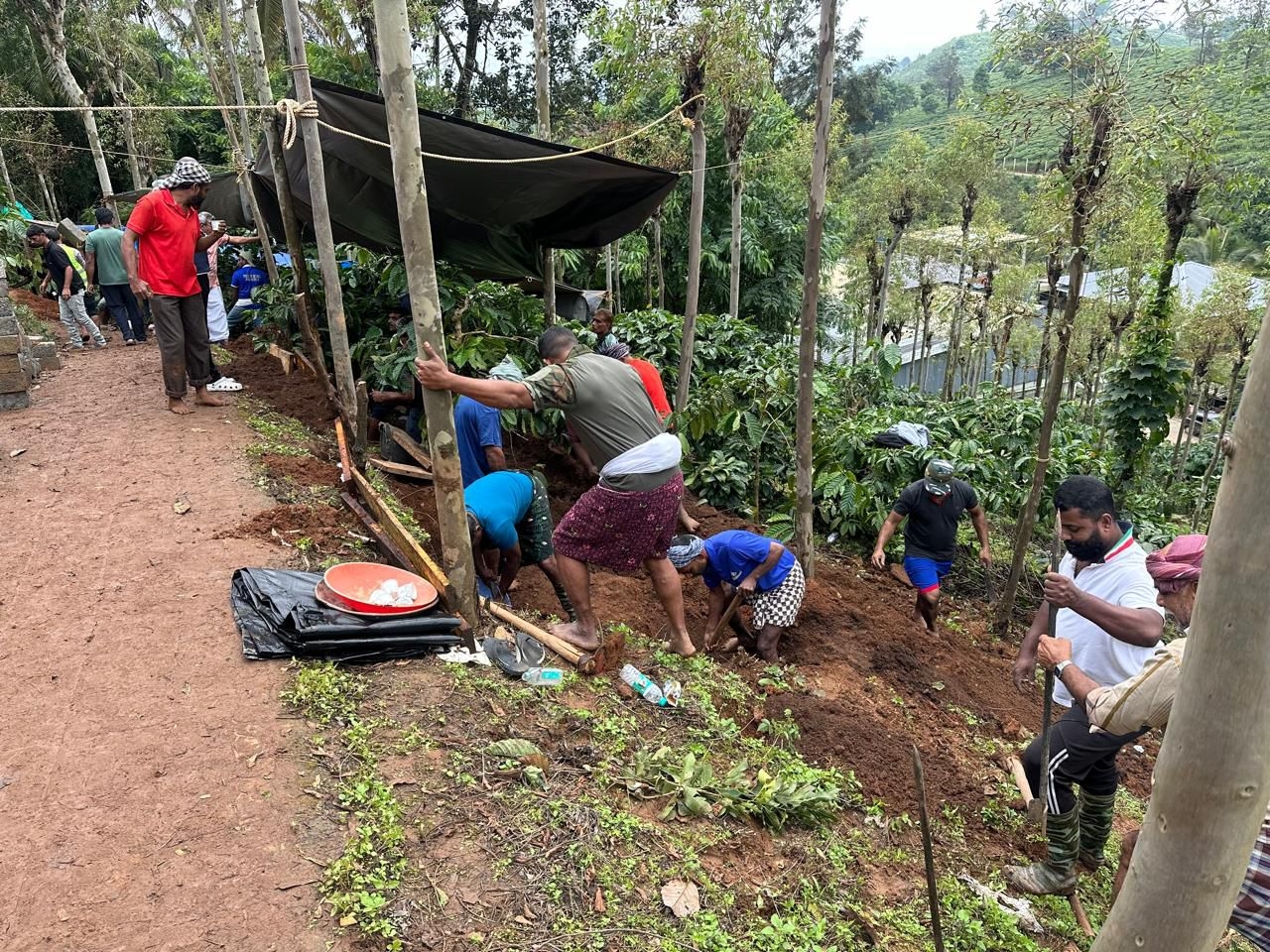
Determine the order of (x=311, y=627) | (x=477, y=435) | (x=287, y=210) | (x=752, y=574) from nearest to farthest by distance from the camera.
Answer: (x=311, y=627), (x=752, y=574), (x=477, y=435), (x=287, y=210)

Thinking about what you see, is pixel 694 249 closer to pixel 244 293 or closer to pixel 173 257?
pixel 173 257

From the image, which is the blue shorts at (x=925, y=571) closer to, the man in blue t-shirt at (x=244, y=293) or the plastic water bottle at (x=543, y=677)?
the plastic water bottle at (x=543, y=677)

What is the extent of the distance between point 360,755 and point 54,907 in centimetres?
96

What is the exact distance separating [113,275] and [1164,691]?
1082cm

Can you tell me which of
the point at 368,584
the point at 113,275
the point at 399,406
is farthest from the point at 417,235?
the point at 113,275

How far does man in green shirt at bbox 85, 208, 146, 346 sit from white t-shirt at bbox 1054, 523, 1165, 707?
989cm

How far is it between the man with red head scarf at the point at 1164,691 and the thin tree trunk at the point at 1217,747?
1.17 ft

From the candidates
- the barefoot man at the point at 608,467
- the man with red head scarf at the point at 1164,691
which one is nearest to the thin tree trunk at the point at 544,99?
the barefoot man at the point at 608,467

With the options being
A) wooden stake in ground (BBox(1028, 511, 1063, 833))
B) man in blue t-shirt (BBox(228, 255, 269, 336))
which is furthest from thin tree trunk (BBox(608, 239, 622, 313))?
wooden stake in ground (BBox(1028, 511, 1063, 833))

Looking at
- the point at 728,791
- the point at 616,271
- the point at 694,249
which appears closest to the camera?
the point at 728,791

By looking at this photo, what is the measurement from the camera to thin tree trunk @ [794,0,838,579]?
5.09m

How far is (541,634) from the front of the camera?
4.19 metres

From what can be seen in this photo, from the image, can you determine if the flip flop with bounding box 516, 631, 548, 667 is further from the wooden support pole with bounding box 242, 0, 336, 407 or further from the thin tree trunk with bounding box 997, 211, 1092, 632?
the thin tree trunk with bounding box 997, 211, 1092, 632

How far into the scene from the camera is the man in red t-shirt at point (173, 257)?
5668 millimetres
